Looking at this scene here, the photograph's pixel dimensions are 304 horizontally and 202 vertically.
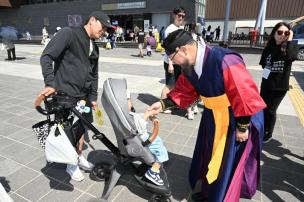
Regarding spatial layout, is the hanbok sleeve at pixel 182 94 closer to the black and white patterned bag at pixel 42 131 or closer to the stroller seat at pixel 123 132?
the stroller seat at pixel 123 132

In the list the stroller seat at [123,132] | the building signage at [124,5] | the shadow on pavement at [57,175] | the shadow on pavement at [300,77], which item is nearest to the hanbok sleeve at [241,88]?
the stroller seat at [123,132]

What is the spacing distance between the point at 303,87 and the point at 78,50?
742 centimetres

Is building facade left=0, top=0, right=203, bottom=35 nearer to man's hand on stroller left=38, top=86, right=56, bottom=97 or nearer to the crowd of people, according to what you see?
the crowd of people

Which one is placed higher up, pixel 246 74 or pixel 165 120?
pixel 246 74

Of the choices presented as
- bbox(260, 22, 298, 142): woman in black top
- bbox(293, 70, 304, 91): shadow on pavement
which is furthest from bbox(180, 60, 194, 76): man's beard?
bbox(293, 70, 304, 91): shadow on pavement

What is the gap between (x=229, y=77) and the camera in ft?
6.09

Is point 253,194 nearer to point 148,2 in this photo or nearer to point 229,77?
point 229,77

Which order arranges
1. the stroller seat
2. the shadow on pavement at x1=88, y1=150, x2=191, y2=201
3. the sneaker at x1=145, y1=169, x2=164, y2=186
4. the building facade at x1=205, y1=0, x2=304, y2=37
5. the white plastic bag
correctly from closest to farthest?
1. the stroller seat
2. the white plastic bag
3. the sneaker at x1=145, y1=169, x2=164, y2=186
4. the shadow on pavement at x1=88, y1=150, x2=191, y2=201
5. the building facade at x1=205, y1=0, x2=304, y2=37

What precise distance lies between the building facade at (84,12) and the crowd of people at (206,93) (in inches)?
914

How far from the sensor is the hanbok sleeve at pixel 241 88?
1.83 metres

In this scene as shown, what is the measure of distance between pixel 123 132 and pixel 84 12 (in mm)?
32563

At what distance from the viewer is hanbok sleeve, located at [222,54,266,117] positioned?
71.9 inches

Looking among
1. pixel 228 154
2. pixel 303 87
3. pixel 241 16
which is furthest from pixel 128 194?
pixel 241 16

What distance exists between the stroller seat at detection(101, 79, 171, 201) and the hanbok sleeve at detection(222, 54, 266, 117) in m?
0.83
